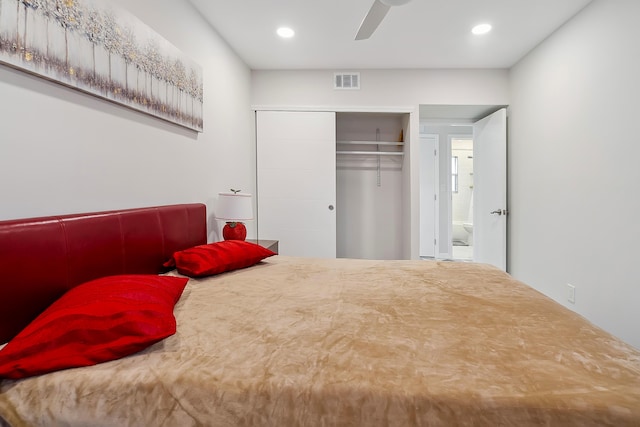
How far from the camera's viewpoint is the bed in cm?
71

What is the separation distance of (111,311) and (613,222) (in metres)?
2.95

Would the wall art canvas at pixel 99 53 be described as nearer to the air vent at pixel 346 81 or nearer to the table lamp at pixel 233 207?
the table lamp at pixel 233 207

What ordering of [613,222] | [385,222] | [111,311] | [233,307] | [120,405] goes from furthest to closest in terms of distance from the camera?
[385,222], [613,222], [233,307], [111,311], [120,405]

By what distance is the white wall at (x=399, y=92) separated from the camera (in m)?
3.57

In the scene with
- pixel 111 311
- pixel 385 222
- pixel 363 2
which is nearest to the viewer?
pixel 111 311

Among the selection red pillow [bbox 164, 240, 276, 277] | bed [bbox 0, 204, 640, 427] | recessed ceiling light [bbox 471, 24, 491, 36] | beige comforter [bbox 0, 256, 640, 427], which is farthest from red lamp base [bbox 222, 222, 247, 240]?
recessed ceiling light [bbox 471, 24, 491, 36]

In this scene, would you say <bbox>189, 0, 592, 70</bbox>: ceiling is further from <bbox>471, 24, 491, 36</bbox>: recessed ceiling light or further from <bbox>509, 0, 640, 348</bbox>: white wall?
<bbox>509, 0, 640, 348</bbox>: white wall

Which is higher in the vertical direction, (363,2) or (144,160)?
(363,2)

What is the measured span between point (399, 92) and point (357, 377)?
3459 millimetres

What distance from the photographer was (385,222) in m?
4.17

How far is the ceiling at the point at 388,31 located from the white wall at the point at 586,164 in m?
0.30

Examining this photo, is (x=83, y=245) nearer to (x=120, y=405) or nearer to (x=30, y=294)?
(x=30, y=294)

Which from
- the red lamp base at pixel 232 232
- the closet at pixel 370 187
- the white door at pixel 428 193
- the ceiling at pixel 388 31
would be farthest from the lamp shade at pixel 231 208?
the white door at pixel 428 193

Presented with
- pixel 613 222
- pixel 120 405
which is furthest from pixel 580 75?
pixel 120 405
